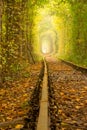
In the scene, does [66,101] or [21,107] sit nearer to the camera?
[21,107]

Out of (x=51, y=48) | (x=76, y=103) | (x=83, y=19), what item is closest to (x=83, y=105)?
(x=76, y=103)

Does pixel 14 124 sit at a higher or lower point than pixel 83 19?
lower

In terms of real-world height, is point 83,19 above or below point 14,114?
above

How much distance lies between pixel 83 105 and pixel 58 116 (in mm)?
1508

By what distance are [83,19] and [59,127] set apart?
25.0 m

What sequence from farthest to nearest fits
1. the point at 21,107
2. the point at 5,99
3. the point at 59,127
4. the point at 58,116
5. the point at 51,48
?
the point at 51,48 → the point at 5,99 → the point at 21,107 → the point at 58,116 → the point at 59,127

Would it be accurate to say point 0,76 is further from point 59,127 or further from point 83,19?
point 83,19

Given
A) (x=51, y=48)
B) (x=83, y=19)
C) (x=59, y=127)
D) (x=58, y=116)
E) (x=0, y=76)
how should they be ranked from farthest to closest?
(x=51, y=48) < (x=83, y=19) < (x=0, y=76) < (x=58, y=116) < (x=59, y=127)

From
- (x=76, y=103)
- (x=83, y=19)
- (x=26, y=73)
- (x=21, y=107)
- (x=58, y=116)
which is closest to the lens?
(x=58, y=116)

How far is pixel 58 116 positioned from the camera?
223 inches

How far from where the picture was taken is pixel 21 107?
6.83 meters

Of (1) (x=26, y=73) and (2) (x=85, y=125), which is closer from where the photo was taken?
(2) (x=85, y=125)

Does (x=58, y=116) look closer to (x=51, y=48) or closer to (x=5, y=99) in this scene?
(x=5, y=99)

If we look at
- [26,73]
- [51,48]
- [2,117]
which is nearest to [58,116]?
[2,117]
